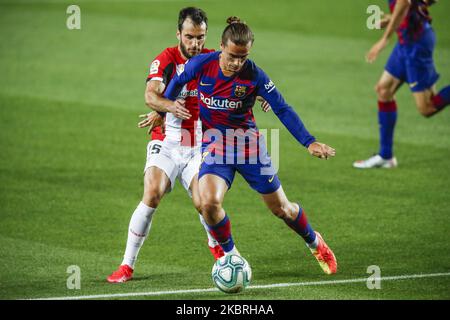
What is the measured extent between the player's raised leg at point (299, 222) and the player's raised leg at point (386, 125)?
4860mm

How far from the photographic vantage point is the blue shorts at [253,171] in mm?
8531

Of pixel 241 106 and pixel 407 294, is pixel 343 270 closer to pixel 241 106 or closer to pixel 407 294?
pixel 407 294

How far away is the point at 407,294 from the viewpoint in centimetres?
803

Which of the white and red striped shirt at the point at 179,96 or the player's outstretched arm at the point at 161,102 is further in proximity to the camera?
the white and red striped shirt at the point at 179,96

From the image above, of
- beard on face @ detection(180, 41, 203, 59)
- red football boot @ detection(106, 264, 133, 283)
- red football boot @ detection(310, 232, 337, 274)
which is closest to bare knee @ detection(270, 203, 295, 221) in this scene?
red football boot @ detection(310, 232, 337, 274)

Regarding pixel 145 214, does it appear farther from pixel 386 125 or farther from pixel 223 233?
pixel 386 125

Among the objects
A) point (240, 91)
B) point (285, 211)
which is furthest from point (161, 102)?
point (285, 211)

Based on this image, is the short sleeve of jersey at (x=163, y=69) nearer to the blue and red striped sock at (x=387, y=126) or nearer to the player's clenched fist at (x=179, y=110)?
the player's clenched fist at (x=179, y=110)

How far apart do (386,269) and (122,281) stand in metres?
2.40

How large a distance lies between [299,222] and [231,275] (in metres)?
1.10

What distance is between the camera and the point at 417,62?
13.4 metres

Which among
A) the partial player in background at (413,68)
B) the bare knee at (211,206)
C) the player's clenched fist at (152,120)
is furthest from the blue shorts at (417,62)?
the bare knee at (211,206)

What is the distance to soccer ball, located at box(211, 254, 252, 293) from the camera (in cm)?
791
